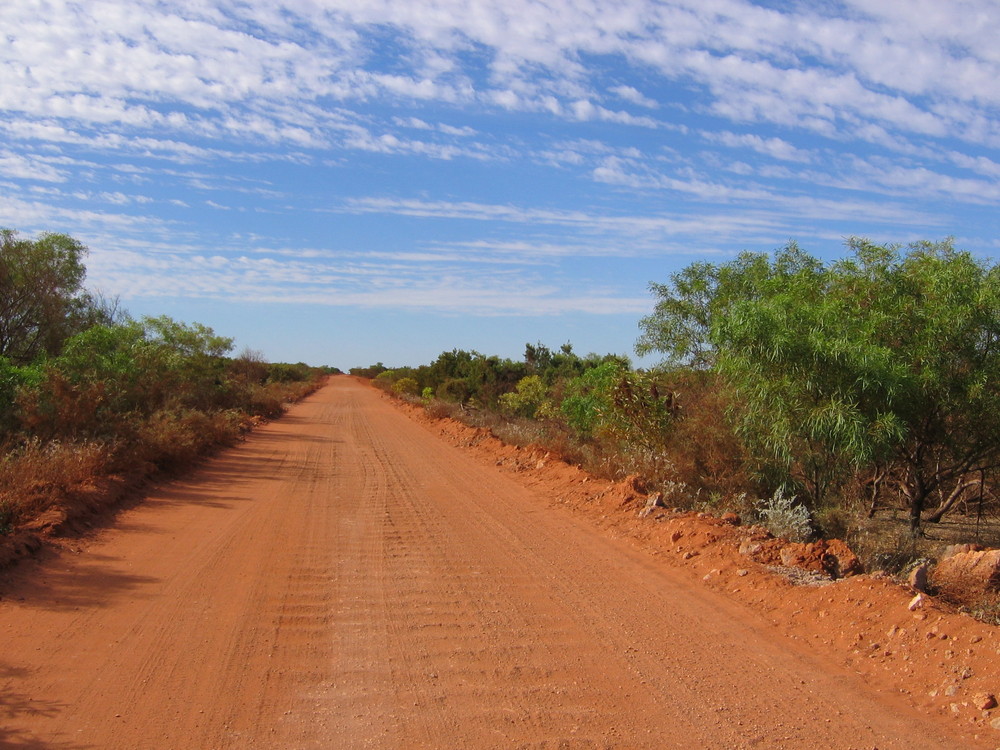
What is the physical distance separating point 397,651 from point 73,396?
10363 mm

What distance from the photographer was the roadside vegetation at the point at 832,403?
9891 mm

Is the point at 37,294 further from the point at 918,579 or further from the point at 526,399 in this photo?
the point at 918,579

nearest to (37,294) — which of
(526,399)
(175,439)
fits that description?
(175,439)

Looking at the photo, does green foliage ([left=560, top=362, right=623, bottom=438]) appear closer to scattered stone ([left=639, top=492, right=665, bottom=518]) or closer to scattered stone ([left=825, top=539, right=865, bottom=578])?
scattered stone ([left=639, top=492, right=665, bottom=518])

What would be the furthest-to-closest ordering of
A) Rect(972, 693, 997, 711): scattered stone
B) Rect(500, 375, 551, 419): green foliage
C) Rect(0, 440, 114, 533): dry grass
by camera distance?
Rect(500, 375, 551, 419): green foliage
Rect(0, 440, 114, 533): dry grass
Rect(972, 693, 997, 711): scattered stone

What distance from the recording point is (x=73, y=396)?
13820 mm

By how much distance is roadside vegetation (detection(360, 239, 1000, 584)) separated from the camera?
32.4ft

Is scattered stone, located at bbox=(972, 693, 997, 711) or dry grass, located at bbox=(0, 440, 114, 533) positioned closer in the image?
scattered stone, located at bbox=(972, 693, 997, 711)

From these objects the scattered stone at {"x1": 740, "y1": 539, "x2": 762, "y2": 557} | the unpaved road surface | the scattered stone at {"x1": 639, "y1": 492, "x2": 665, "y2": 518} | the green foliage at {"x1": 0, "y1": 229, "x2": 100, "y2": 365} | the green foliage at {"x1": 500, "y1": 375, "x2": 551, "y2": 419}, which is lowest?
the unpaved road surface

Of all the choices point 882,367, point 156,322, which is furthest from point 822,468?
point 156,322

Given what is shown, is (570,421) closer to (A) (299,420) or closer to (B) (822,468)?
(B) (822,468)

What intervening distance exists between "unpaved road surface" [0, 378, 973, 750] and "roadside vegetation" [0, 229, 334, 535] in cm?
151

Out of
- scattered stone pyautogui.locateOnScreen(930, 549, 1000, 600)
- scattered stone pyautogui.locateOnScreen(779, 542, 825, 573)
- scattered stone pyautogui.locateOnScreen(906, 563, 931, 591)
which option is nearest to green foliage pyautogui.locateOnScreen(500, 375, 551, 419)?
scattered stone pyautogui.locateOnScreen(779, 542, 825, 573)

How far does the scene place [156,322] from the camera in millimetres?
28812
